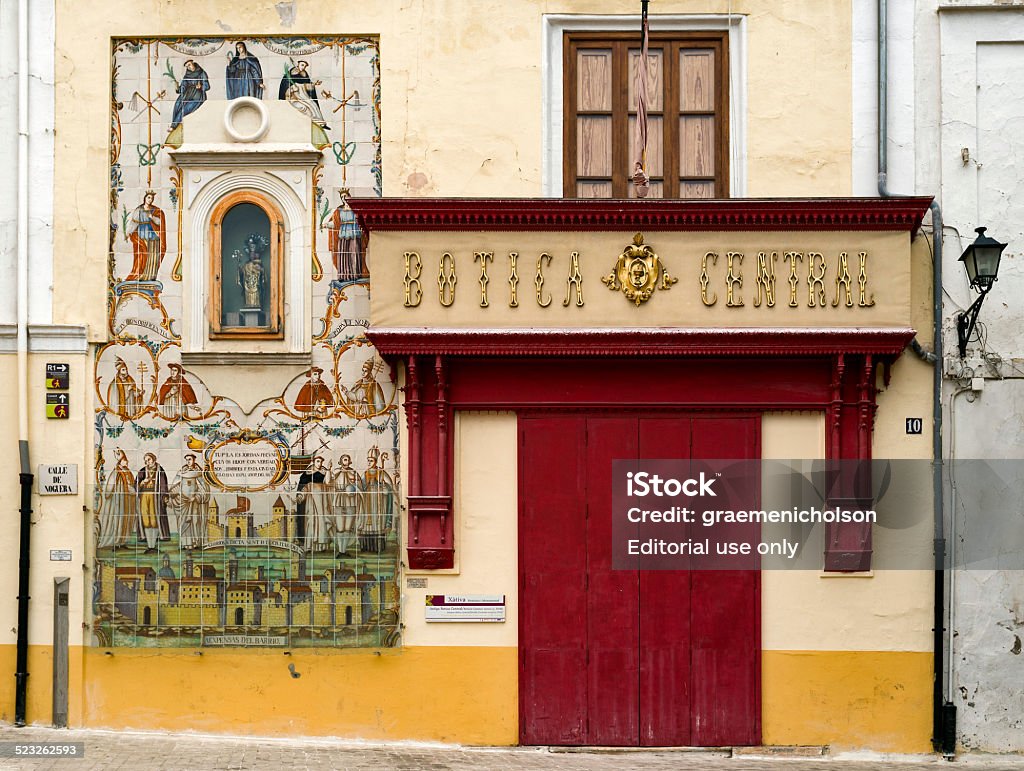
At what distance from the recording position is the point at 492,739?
9359 millimetres

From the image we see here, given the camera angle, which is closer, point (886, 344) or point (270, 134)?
point (886, 344)

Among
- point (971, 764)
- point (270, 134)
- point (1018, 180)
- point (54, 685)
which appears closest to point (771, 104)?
point (1018, 180)

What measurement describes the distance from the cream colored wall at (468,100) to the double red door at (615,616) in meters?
2.34

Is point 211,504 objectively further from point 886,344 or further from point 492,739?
point 886,344

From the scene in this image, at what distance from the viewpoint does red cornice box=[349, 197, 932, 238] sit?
8953 mm

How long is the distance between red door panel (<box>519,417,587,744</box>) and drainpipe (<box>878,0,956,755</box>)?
10.2 feet

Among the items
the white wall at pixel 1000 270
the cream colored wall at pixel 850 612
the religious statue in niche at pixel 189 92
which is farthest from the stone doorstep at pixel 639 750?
the religious statue in niche at pixel 189 92

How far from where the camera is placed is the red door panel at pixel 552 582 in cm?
936

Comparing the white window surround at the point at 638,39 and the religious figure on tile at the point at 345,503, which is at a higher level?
the white window surround at the point at 638,39

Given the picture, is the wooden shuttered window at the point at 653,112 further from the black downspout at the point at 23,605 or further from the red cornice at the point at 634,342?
the black downspout at the point at 23,605

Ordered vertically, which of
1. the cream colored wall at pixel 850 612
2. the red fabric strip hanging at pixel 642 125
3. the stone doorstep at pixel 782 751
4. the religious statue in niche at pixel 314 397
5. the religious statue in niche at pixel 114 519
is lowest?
the stone doorstep at pixel 782 751

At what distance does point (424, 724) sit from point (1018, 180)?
7206 millimetres

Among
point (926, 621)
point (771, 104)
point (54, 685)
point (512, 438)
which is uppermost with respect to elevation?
point (771, 104)

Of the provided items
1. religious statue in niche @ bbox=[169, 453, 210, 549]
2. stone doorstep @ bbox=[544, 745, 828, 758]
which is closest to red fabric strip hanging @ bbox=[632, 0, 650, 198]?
religious statue in niche @ bbox=[169, 453, 210, 549]
